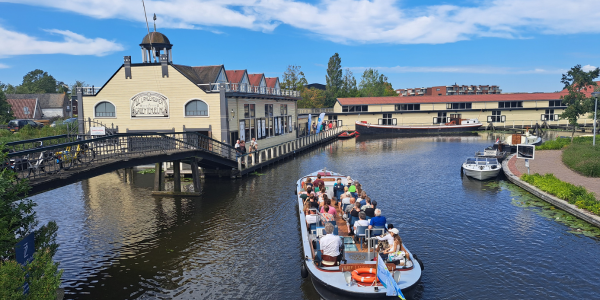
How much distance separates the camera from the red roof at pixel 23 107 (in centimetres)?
8106

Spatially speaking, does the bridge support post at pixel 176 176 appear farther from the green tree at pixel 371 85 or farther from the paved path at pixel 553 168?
the green tree at pixel 371 85

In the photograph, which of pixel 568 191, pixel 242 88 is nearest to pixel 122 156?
pixel 242 88

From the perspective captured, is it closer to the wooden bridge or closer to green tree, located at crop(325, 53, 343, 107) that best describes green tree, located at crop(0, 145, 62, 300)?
the wooden bridge

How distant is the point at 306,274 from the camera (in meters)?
12.9

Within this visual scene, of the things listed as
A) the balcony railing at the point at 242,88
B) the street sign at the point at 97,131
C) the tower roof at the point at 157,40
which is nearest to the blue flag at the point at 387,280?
the street sign at the point at 97,131

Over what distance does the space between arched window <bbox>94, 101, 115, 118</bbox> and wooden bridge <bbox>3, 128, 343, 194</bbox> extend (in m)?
4.32

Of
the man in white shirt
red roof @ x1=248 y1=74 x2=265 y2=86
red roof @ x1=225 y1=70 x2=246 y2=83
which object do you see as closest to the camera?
the man in white shirt

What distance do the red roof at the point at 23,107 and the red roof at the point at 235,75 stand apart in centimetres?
6173

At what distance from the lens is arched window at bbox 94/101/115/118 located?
33.6m

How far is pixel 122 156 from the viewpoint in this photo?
19.0 meters

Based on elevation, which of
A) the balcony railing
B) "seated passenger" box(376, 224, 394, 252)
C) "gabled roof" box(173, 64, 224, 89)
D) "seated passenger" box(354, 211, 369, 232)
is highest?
"gabled roof" box(173, 64, 224, 89)

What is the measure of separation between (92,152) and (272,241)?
8481 mm

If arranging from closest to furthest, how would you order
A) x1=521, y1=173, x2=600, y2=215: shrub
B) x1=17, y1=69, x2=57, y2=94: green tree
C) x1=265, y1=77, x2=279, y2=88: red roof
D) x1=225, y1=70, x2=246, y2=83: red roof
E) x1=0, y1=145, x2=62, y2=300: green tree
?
x1=0, y1=145, x2=62, y2=300: green tree → x1=521, y1=173, x2=600, y2=215: shrub → x1=225, y1=70, x2=246, y2=83: red roof → x1=265, y1=77, x2=279, y2=88: red roof → x1=17, y1=69, x2=57, y2=94: green tree

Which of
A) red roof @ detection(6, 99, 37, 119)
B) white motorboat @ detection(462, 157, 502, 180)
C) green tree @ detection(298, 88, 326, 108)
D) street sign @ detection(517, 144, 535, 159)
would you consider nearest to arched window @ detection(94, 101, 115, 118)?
white motorboat @ detection(462, 157, 502, 180)
